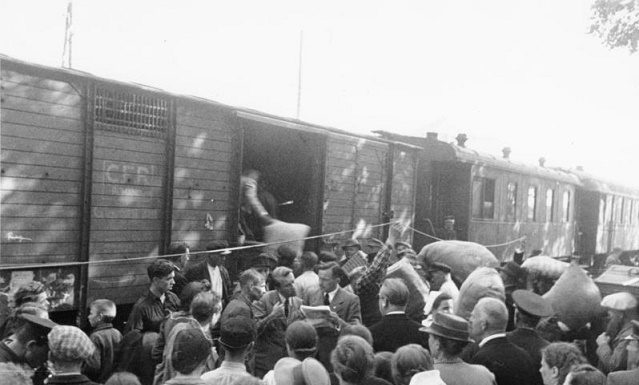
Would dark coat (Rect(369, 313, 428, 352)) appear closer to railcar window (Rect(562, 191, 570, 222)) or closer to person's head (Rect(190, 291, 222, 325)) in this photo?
person's head (Rect(190, 291, 222, 325))

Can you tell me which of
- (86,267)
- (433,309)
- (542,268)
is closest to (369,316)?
(433,309)

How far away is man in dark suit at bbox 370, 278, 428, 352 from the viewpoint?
4789mm

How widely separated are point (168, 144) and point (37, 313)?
148 inches

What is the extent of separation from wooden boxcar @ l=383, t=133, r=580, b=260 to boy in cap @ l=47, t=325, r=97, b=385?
40.2ft

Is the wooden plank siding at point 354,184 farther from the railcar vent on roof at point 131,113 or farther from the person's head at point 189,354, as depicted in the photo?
the person's head at point 189,354

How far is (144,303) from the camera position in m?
5.41

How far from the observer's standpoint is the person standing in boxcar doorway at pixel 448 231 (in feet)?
47.6

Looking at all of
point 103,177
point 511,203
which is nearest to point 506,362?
point 103,177

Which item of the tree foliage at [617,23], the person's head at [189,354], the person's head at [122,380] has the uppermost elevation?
the tree foliage at [617,23]

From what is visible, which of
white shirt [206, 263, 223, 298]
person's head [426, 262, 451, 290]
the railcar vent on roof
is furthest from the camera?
white shirt [206, 263, 223, 298]

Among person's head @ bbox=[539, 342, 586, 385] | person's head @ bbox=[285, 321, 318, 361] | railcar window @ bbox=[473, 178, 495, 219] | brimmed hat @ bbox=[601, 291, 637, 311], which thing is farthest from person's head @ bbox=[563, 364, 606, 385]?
railcar window @ bbox=[473, 178, 495, 219]

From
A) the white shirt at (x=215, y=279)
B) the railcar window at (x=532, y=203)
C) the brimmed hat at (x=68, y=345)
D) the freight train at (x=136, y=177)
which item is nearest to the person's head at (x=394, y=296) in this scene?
the brimmed hat at (x=68, y=345)

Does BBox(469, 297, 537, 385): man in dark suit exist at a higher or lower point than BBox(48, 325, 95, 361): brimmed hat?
lower

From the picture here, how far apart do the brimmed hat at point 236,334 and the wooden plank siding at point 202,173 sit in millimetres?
4545
